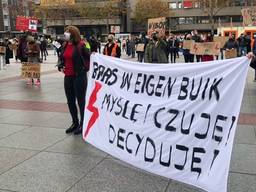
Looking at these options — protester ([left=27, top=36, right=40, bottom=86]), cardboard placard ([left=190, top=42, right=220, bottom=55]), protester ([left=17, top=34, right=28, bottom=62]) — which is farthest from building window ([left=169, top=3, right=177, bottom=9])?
protester ([left=27, top=36, right=40, bottom=86])

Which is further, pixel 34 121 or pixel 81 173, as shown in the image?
pixel 34 121

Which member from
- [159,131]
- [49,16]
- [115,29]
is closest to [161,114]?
[159,131]

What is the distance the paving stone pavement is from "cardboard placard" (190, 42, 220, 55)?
7035mm

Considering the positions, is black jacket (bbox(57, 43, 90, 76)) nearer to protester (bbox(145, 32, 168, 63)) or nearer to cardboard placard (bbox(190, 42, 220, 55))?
protester (bbox(145, 32, 168, 63))

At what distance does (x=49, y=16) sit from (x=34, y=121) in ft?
239

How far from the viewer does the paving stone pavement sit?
14.5 feet

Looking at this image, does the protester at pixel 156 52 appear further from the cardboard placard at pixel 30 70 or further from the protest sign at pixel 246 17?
the protest sign at pixel 246 17

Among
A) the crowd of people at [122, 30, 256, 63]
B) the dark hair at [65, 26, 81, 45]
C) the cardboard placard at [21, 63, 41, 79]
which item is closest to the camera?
the dark hair at [65, 26, 81, 45]

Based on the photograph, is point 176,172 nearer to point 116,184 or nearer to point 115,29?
A: point 116,184

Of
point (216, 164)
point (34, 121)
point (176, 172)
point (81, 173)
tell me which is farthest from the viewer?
point (34, 121)

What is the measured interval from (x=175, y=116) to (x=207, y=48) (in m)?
11.5

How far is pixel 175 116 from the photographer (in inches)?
172

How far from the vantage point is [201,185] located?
4043 mm

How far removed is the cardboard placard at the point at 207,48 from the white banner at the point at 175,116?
10.4 meters
